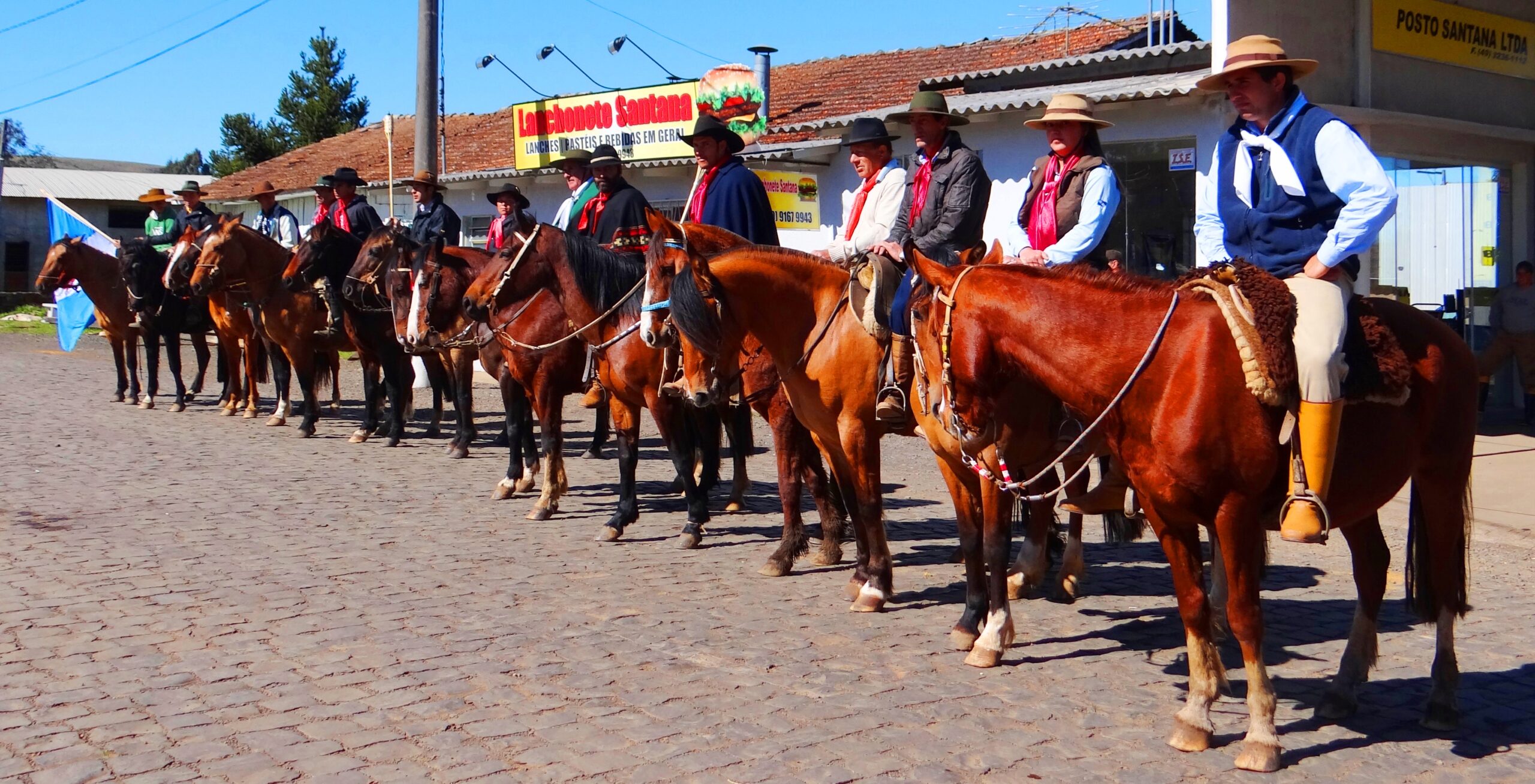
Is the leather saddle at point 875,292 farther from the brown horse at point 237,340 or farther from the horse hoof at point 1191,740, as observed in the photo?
the brown horse at point 237,340

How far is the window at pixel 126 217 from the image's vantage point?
171 feet

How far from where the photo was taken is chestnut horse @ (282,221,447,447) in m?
14.1

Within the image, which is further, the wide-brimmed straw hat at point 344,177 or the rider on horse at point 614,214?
the wide-brimmed straw hat at point 344,177

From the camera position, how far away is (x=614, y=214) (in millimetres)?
10258

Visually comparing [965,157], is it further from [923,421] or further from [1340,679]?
[1340,679]

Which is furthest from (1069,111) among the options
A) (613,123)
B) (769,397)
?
(613,123)

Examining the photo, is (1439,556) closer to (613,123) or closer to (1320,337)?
(1320,337)

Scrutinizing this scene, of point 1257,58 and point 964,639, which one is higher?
point 1257,58

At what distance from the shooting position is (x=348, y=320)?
1426 centimetres

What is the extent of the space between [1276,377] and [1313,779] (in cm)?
142

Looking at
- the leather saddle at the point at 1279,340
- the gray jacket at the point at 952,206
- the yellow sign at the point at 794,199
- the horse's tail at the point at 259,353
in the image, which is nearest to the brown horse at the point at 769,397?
the gray jacket at the point at 952,206

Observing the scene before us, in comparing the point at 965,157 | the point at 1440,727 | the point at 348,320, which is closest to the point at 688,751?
the point at 1440,727

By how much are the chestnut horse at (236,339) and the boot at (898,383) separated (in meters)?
11.3

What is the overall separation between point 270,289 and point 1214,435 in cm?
1324
